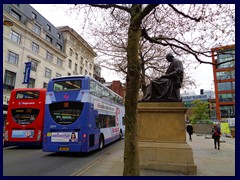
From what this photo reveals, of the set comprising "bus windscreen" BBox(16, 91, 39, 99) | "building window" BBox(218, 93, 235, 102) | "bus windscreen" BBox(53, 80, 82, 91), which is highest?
"building window" BBox(218, 93, 235, 102)

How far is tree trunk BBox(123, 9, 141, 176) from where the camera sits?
4977 mm

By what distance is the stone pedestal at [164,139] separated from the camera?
6598 millimetres

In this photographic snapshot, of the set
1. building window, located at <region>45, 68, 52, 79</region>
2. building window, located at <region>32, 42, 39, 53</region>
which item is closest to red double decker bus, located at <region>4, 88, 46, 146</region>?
building window, located at <region>32, 42, 39, 53</region>

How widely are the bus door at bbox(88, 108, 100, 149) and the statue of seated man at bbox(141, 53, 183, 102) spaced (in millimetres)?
3567

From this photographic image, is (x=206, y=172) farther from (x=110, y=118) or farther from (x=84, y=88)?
(x=110, y=118)

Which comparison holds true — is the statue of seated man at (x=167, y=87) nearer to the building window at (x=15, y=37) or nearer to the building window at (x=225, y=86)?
the building window at (x=15, y=37)

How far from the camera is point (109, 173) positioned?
20.5 feet

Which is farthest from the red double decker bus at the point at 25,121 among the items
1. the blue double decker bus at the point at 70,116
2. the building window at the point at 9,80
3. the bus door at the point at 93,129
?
the building window at the point at 9,80

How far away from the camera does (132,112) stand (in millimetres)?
5141

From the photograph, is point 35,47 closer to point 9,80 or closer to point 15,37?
point 15,37

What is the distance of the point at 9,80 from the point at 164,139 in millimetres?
23464

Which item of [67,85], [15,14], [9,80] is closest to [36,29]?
[15,14]

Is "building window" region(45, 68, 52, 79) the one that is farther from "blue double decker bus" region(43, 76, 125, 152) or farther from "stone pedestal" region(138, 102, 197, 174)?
"stone pedestal" region(138, 102, 197, 174)
